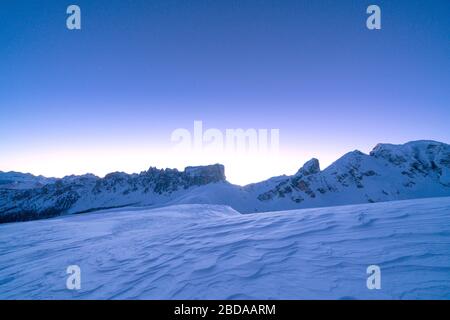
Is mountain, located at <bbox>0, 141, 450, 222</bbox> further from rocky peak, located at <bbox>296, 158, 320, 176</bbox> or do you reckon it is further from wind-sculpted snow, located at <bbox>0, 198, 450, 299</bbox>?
wind-sculpted snow, located at <bbox>0, 198, 450, 299</bbox>

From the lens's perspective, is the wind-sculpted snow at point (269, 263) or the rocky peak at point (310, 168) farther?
the rocky peak at point (310, 168)

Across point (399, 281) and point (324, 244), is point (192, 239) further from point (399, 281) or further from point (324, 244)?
point (399, 281)

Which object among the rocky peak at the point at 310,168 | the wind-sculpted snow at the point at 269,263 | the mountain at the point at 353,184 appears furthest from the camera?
the rocky peak at the point at 310,168

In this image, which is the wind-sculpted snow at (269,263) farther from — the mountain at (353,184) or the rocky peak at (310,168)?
the rocky peak at (310,168)

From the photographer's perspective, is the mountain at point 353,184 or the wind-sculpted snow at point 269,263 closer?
the wind-sculpted snow at point 269,263

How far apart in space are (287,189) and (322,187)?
21458mm

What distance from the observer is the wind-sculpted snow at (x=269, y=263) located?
3287 millimetres

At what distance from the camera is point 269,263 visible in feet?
14.1

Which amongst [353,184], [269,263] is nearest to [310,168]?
[353,184]

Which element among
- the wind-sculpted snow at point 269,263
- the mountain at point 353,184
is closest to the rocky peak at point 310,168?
the mountain at point 353,184

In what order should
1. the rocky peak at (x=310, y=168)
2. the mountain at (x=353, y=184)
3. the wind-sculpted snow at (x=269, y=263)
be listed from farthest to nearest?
the rocky peak at (x=310, y=168) < the mountain at (x=353, y=184) < the wind-sculpted snow at (x=269, y=263)

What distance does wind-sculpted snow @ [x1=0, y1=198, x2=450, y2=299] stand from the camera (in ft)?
10.8

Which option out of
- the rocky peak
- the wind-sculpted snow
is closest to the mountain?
the rocky peak
